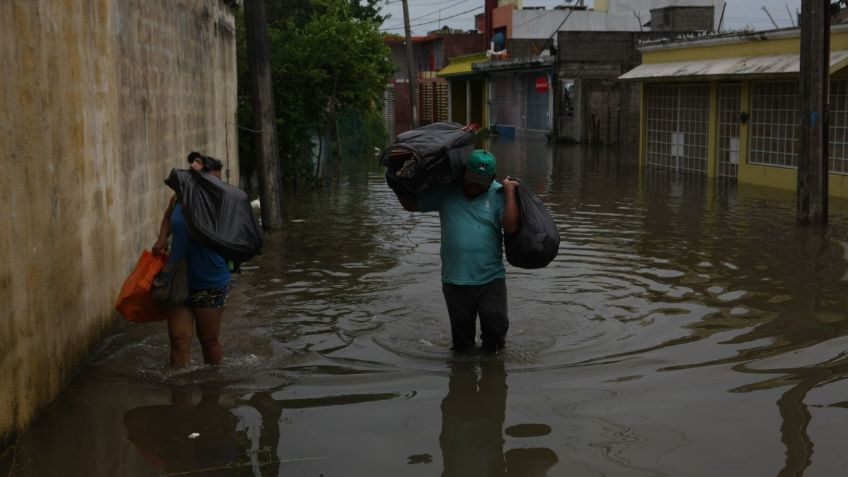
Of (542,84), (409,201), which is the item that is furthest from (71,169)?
(542,84)

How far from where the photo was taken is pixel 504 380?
6.91 m

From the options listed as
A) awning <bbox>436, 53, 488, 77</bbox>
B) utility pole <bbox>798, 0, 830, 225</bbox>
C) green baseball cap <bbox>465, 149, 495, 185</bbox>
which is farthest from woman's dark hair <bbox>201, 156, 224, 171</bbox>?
awning <bbox>436, 53, 488, 77</bbox>

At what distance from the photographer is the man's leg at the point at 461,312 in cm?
711

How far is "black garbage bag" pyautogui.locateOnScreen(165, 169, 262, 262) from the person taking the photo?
264 inches

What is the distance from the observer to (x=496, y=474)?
205 inches

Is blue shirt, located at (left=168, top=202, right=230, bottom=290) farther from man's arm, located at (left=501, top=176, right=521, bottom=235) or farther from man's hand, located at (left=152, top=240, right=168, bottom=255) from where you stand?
man's arm, located at (left=501, top=176, right=521, bottom=235)

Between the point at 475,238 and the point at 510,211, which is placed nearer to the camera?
the point at 510,211

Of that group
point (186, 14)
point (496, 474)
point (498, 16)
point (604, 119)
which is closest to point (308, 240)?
point (186, 14)

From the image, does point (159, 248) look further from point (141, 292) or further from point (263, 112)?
point (263, 112)

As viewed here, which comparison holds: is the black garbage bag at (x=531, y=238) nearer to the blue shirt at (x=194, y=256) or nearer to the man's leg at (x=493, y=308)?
the man's leg at (x=493, y=308)

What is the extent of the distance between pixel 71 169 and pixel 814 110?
33.3 feet

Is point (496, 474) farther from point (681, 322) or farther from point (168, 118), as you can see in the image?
point (168, 118)

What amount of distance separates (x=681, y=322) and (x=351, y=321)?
2.84 m

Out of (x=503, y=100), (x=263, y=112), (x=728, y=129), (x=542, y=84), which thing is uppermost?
(x=542, y=84)
